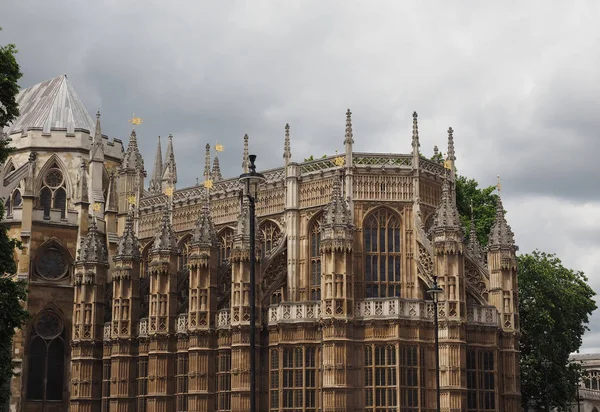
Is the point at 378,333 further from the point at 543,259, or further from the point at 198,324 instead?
the point at 543,259

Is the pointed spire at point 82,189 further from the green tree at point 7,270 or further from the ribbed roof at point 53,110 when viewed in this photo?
the green tree at point 7,270

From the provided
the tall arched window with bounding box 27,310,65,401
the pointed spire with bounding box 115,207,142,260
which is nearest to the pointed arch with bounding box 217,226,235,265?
the pointed spire with bounding box 115,207,142,260

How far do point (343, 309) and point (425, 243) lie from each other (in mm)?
6053

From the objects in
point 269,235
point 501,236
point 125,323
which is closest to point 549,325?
point 501,236

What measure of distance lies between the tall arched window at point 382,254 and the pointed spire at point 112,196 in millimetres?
21537

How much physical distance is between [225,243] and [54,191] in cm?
1686

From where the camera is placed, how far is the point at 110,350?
5875 centimetres

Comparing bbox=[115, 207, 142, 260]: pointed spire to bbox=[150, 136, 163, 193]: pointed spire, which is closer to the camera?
bbox=[115, 207, 142, 260]: pointed spire

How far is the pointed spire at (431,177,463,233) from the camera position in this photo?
49.5 metres

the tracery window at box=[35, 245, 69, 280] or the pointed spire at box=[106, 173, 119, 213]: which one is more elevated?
the pointed spire at box=[106, 173, 119, 213]

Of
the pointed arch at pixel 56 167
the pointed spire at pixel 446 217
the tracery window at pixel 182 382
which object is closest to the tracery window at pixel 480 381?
the pointed spire at pixel 446 217

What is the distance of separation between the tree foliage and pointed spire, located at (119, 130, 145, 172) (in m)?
26.6

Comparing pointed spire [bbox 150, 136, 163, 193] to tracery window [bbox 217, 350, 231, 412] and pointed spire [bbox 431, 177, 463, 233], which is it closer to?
tracery window [bbox 217, 350, 231, 412]

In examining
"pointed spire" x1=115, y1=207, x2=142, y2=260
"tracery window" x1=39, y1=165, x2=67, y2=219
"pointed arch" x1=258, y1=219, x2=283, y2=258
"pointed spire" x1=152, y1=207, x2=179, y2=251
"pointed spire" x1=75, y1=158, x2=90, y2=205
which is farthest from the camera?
"tracery window" x1=39, y1=165, x2=67, y2=219
